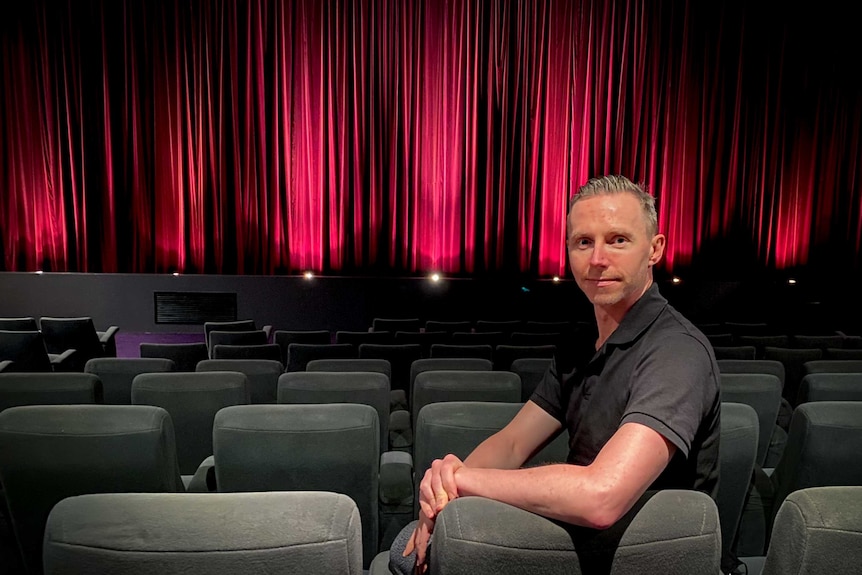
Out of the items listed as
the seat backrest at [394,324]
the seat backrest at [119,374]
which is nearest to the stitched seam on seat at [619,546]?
the seat backrest at [119,374]

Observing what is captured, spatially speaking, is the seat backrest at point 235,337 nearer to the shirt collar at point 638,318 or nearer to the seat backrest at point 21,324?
the seat backrest at point 21,324

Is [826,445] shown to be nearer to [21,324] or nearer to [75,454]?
[75,454]

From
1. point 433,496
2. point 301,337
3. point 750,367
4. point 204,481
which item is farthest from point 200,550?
point 301,337

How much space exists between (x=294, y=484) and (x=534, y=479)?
97 centimetres

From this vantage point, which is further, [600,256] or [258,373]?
[258,373]

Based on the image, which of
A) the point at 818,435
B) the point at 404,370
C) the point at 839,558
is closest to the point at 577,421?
the point at 839,558

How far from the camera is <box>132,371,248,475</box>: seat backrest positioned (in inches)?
91.7

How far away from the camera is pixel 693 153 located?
9.02 metres

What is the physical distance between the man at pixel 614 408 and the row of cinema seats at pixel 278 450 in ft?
1.25

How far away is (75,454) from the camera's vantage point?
1561 millimetres

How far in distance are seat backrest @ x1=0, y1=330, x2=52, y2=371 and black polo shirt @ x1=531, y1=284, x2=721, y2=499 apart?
4.00 metres

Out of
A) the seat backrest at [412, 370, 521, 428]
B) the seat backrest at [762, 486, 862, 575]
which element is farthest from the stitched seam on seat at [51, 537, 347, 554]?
the seat backrest at [412, 370, 521, 428]

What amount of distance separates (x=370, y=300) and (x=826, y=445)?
Result: 5.98 m

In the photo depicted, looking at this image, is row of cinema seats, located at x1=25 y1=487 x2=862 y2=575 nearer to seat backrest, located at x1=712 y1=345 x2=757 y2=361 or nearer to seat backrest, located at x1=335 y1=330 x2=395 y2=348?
seat backrest, located at x1=712 y1=345 x2=757 y2=361
